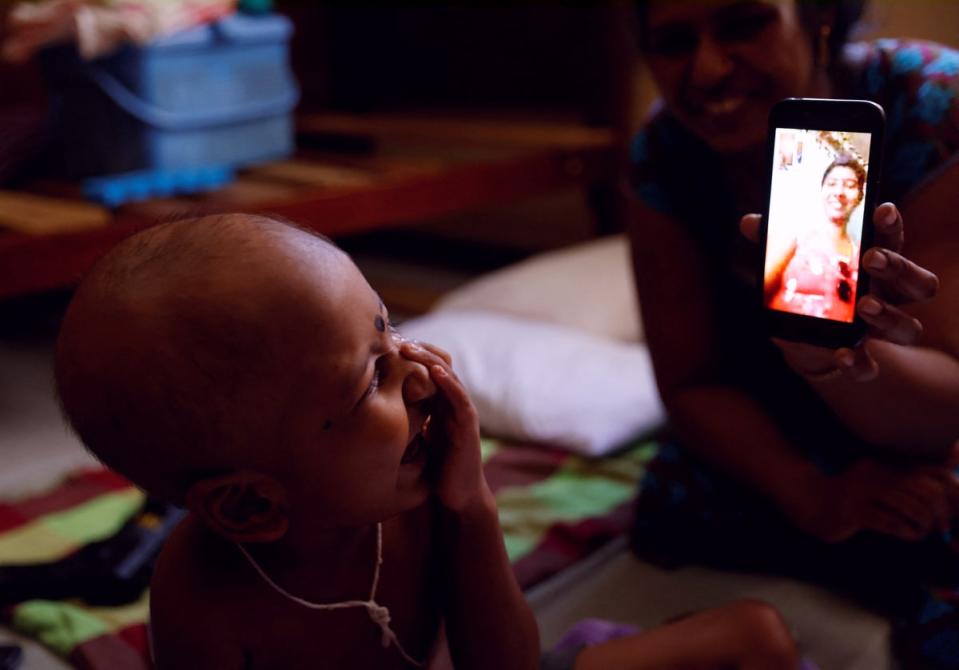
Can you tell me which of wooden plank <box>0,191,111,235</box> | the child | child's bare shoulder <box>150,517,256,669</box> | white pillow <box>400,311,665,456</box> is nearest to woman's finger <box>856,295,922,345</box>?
the child

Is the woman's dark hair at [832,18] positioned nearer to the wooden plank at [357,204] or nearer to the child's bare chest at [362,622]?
the child's bare chest at [362,622]

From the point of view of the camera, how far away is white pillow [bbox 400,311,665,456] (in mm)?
1390

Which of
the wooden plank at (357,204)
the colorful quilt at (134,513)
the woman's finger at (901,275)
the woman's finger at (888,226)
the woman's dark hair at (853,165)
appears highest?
the woman's dark hair at (853,165)

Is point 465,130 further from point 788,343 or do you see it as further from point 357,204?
point 788,343

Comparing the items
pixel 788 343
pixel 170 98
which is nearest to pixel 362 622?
pixel 788 343

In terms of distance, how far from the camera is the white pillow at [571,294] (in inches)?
70.1

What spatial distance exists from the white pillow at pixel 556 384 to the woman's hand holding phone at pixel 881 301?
543 mm

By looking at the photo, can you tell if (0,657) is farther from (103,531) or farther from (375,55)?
(375,55)

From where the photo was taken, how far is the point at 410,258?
2.90 meters

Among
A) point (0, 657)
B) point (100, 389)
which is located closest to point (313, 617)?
point (100, 389)

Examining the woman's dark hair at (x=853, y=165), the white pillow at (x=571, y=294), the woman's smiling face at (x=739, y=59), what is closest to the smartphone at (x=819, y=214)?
the woman's dark hair at (x=853, y=165)

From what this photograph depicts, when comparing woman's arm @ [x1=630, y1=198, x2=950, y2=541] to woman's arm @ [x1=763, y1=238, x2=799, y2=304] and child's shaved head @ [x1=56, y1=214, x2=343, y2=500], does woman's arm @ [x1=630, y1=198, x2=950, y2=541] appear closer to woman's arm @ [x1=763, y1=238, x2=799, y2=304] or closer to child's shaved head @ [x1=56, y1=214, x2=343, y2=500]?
woman's arm @ [x1=763, y1=238, x2=799, y2=304]

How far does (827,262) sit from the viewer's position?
0.68 m

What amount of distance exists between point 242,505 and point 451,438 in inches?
5.7
